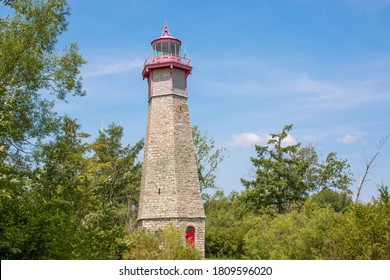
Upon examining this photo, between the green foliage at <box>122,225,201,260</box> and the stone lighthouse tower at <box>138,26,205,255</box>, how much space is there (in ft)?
12.9

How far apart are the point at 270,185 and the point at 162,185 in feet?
33.7

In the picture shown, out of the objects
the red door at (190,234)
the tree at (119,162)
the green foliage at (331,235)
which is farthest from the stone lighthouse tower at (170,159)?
the tree at (119,162)

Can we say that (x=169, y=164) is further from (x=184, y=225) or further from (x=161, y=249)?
(x=161, y=249)

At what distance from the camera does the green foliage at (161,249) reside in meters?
17.9

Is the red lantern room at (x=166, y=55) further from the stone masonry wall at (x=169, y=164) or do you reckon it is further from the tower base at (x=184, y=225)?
the tower base at (x=184, y=225)

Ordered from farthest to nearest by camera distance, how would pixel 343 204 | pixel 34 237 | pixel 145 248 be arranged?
1. pixel 343 204
2. pixel 145 248
3. pixel 34 237

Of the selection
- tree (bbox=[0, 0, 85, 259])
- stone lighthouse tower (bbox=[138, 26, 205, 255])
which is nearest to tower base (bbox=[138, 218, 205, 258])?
stone lighthouse tower (bbox=[138, 26, 205, 255])

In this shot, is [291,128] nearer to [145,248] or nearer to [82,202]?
[145,248]

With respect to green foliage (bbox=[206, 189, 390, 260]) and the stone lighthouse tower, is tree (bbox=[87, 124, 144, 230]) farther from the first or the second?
green foliage (bbox=[206, 189, 390, 260])

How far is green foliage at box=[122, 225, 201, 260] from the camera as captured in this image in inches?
705

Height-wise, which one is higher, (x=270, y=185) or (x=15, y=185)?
(x=270, y=185)

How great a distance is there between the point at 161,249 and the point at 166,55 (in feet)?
42.0
